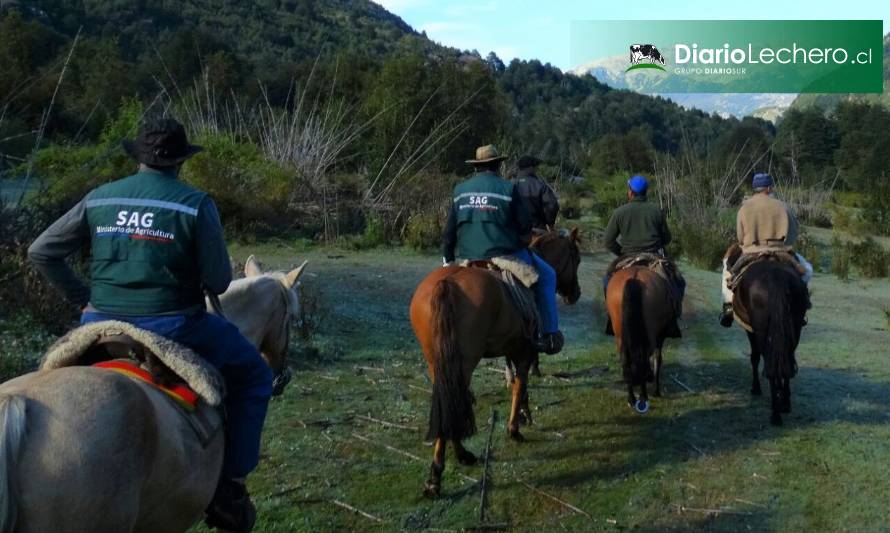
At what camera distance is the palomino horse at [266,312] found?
490cm

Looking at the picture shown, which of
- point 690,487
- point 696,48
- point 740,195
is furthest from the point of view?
point 696,48

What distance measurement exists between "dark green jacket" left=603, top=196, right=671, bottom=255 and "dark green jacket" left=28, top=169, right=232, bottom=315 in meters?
5.69

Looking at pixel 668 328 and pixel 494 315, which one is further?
pixel 668 328

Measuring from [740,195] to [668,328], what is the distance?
65.0 feet

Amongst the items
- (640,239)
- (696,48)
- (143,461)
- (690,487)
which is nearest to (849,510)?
(690,487)

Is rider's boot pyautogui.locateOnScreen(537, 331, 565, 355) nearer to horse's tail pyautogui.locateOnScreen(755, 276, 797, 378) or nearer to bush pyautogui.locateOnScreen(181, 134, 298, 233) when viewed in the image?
horse's tail pyautogui.locateOnScreen(755, 276, 797, 378)

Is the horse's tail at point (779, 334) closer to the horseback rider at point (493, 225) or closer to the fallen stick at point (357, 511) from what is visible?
the horseback rider at point (493, 225)

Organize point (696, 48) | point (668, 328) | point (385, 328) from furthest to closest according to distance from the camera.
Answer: point (696, 48) → point (385, 328) → point (668, 328)

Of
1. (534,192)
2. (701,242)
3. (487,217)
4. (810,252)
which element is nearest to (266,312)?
(487,217)

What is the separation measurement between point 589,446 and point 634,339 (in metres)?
1.06

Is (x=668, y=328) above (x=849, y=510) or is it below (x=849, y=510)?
above

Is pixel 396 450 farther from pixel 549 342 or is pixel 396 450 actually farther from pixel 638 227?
pixel 638 227

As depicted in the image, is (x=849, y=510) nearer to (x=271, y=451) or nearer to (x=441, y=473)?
(x=441, y=473)

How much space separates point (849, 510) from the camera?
218 inches
